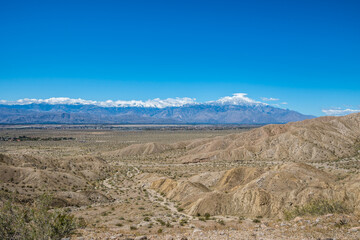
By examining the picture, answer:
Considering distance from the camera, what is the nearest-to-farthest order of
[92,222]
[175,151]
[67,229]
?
1. [67,229]
2. [92,222]
3. [175,151]

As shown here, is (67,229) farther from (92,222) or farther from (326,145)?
(326,145)

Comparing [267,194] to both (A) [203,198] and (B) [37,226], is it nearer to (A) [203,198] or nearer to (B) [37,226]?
(A) [203,198]

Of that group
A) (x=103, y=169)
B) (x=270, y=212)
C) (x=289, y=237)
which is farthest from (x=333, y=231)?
(x=103, y=169)

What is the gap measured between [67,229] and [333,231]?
13148 millimetres

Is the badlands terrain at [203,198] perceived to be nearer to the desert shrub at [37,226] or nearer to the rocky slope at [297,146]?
the desert shrub at [37,226]

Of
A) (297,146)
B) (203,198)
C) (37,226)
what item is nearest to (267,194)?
(203,198)

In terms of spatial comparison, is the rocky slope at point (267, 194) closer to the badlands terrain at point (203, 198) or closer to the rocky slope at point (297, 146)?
the badlands terrain at point (203, 198)

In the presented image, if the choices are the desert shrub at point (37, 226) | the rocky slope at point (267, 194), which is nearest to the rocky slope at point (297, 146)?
the rocky slope at point (267, 194)

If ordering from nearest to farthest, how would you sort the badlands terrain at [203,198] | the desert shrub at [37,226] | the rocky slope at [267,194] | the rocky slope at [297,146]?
1. the desert shrub at [37,226]
2. the badlands terrain at [203,198]
3. the rocky slope at [267,194]
4. the rocky slope at [297,146]

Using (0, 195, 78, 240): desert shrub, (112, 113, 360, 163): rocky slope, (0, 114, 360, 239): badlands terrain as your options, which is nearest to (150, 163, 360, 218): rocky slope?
(0, 114, 360, 239): badlands terrain

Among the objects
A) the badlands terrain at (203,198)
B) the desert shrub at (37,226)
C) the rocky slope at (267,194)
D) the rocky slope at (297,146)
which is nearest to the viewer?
the desert shrub at (37,226)

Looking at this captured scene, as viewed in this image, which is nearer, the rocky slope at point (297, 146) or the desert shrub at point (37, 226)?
the desert shrub at point (37, 226)

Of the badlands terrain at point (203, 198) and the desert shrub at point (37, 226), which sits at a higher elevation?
the desert shrub at point (37, 226)

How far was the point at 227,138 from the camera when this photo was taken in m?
101
